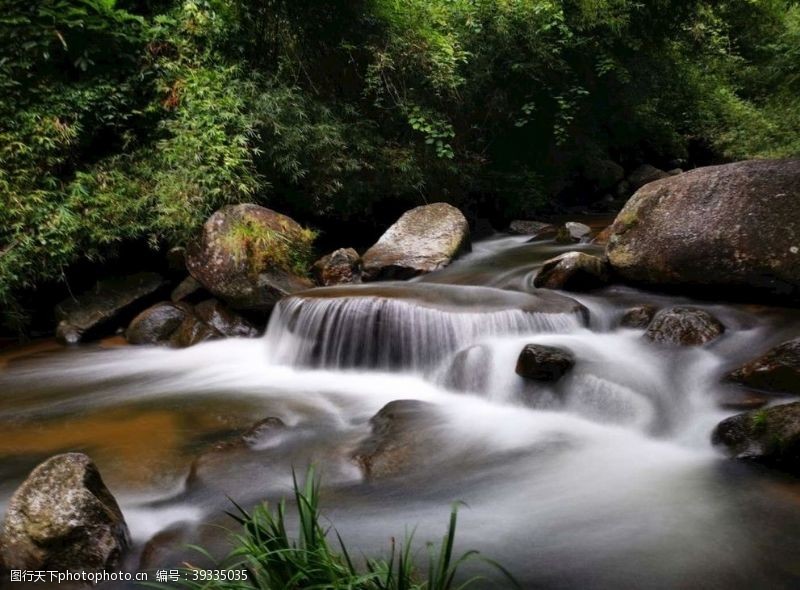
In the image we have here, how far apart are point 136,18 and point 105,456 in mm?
6717

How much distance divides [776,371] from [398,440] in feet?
9.45

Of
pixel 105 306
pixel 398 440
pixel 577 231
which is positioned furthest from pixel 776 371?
pixel 105 306

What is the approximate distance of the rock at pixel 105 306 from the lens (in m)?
7.44

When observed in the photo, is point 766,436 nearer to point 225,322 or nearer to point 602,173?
point 225,322

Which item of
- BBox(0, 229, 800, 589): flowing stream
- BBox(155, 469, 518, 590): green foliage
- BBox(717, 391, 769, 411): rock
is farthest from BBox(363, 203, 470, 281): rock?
BBox(155, 469, 518, 590): green foliage

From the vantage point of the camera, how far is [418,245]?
8.43m

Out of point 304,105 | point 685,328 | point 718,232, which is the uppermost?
point 304,105

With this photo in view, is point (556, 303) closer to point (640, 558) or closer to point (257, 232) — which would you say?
point (640, 558)

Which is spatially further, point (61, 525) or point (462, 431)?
point (462, 431)

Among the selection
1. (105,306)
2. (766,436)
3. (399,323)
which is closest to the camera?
(766,436)

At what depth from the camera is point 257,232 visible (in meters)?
7.30

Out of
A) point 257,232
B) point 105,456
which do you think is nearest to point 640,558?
Answer: point 105,456

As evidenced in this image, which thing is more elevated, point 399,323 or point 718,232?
point 718,232

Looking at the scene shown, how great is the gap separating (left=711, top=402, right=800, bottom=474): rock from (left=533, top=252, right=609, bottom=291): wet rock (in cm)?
290
